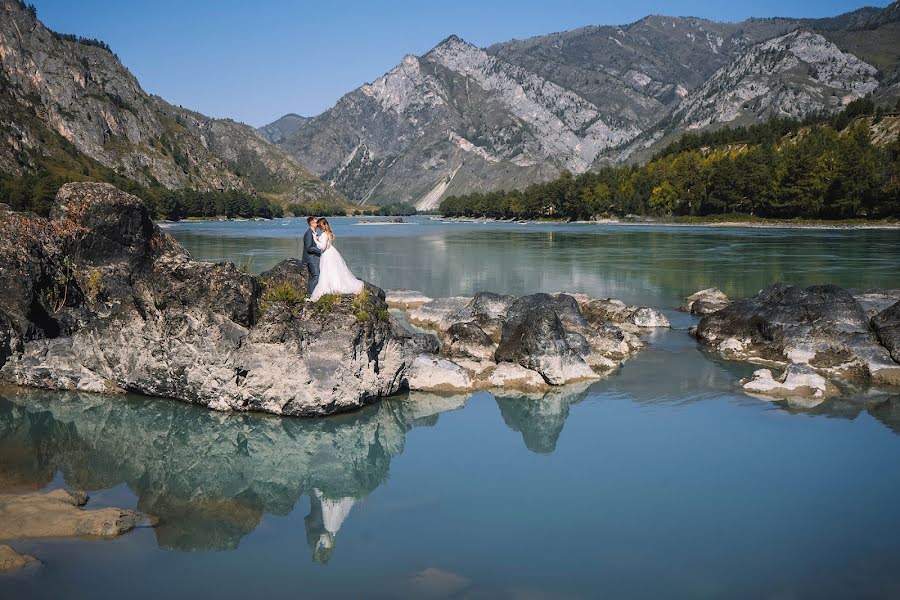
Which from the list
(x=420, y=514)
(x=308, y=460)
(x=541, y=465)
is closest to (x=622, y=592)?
(x=420, y=514)

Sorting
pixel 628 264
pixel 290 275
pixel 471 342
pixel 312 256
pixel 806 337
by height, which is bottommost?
pixel 471 342

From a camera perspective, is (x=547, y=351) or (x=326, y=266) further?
(x=547, y=351)

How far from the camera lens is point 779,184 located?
13438cm

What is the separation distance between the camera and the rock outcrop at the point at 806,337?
2268 cm

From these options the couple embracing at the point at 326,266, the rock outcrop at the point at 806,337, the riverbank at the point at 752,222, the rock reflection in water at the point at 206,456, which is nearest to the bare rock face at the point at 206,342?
the rock reflection in water at the point at 206,456

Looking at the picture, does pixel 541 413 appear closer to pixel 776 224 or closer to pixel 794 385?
pixel 794 385

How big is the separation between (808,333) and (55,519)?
81.8 feet

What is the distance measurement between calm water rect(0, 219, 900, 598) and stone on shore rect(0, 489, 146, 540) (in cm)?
34

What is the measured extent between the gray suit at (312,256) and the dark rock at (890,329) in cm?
1990

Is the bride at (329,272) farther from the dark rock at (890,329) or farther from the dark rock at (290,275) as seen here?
the dark rock at (890,329)

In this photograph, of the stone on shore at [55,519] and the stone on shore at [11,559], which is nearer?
the stone on shore at [11,559]

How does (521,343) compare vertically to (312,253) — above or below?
below

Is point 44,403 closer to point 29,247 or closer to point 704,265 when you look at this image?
point 29,247

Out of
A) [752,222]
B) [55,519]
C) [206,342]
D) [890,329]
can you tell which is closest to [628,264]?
[890,329]
